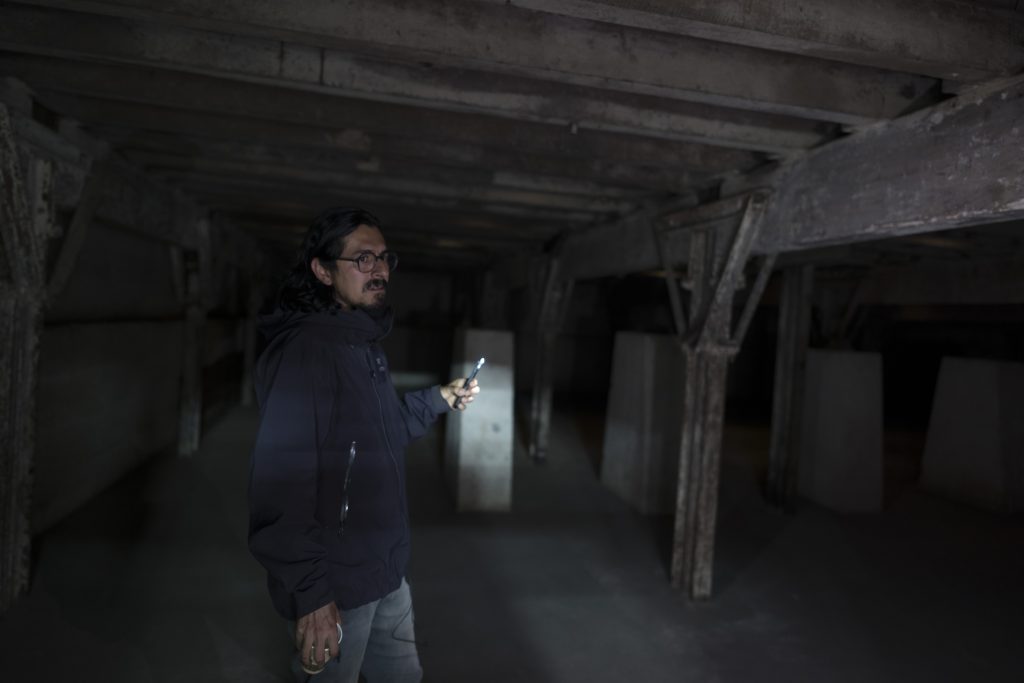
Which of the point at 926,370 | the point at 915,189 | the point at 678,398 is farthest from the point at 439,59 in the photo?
the point at 926,370

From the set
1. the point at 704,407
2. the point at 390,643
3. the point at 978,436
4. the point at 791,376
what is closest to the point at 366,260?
the point at 390,643

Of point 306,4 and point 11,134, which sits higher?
point 306,4

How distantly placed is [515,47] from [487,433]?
13.2 feet

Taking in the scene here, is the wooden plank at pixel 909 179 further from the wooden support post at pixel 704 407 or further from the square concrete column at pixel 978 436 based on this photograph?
the square concrete column at pixel 978 436

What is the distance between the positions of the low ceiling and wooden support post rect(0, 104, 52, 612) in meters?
0.48

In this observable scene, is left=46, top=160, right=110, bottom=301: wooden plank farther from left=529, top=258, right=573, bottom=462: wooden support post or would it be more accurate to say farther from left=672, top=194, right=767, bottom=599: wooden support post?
left=529, top=258, right=573, bottom=462: wooden support post

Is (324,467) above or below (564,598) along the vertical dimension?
above

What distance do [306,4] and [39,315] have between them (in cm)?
249

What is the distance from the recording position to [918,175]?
261 centimetres

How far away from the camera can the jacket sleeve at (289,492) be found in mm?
1576

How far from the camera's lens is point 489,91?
2881 mm

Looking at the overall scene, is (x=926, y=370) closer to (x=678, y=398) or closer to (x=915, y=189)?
(x=678, y=398)

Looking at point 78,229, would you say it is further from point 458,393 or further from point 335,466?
point 335,466

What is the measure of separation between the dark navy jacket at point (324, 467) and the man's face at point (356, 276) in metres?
0.05
